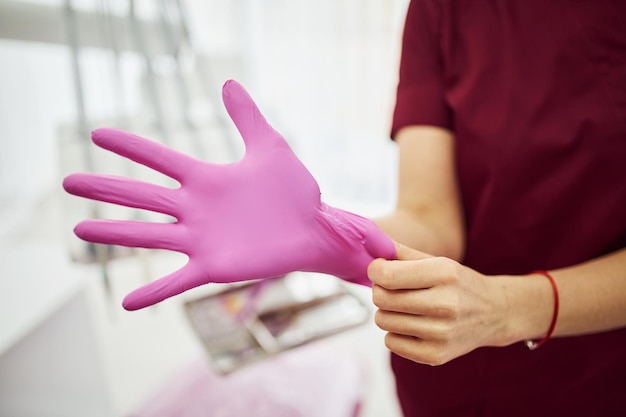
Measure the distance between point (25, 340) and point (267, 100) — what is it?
6.08ft

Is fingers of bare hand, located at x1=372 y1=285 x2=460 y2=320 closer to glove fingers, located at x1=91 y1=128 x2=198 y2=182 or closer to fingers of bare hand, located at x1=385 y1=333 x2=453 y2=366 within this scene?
fingers of bare hand, located at x1=385 y1=333 x2=453 y2=366

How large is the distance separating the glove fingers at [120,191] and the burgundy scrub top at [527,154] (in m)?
0.43

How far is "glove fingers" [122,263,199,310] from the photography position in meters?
0.41

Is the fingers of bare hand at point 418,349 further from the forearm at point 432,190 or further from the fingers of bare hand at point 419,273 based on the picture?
the forearm at point 432,190

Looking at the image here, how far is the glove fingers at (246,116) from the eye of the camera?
0.41 m

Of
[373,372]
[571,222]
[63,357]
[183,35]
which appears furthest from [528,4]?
[63,357]

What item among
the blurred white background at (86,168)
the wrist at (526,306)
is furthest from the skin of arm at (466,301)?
the blurred white background at (86,168)

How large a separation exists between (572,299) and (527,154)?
21cm

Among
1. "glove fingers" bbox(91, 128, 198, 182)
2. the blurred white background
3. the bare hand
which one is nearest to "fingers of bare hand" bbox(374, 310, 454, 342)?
the bare hand

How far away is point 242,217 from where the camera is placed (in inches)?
17.8

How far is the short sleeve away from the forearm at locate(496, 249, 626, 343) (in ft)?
A: 1.00

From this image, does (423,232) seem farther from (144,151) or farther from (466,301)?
(144,151)

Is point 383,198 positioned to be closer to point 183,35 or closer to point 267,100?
point 267,100

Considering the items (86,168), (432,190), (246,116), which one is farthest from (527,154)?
(86,168)
